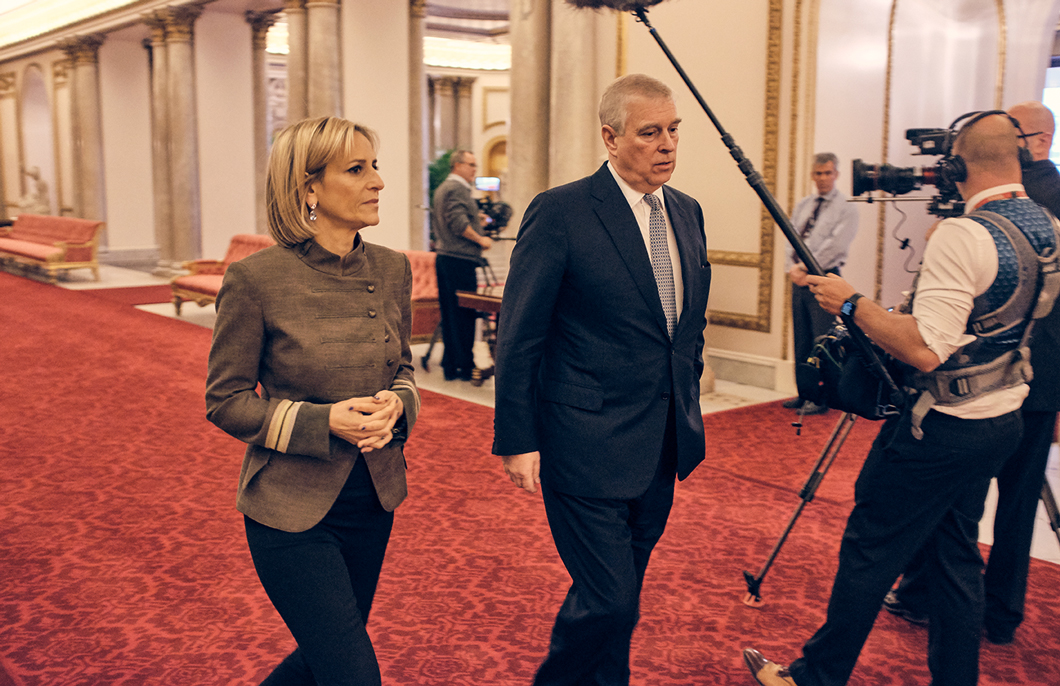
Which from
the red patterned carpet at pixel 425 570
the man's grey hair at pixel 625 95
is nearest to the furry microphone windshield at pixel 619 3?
the man's grey hair at pixel 625 95

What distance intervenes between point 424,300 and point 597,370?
20.1ft

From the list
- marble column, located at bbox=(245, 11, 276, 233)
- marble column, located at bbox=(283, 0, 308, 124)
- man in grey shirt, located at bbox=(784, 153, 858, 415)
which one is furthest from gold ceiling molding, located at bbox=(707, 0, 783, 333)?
marble column, located at bbox=(245, 11, 276, 233)

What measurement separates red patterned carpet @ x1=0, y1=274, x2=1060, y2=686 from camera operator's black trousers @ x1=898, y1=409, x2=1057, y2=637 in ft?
0.44

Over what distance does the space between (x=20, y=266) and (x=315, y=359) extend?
56.1 feet

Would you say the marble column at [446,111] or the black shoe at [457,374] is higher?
the marble column at [446,111]

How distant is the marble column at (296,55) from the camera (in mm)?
11961

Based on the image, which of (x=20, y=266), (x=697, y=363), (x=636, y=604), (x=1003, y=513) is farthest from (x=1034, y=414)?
(x=20, y=266)

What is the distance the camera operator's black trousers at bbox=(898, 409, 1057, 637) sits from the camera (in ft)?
9.71

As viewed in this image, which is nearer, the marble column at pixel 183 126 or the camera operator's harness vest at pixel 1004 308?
the camera operator's harness vest at pixel 1004 308

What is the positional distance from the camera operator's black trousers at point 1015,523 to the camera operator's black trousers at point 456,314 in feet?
15.6

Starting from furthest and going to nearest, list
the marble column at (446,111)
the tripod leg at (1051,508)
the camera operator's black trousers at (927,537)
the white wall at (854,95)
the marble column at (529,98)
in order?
the marble column at (446,111) < the marble column at (529,98) < the white wall at (854,95) < the tripod leg at (1051,508) < the camera operator's black trousers at (927,537)

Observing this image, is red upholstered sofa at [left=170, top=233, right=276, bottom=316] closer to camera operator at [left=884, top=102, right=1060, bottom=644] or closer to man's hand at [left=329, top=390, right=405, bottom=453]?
camera operator at [left=884, top=102, right=1060, bottom=644]

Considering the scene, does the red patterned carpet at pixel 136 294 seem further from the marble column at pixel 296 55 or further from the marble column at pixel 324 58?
the marble column at pixel 324 58

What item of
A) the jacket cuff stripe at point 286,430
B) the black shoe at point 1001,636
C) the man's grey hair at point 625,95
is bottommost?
the black shoe at point 1001,636
